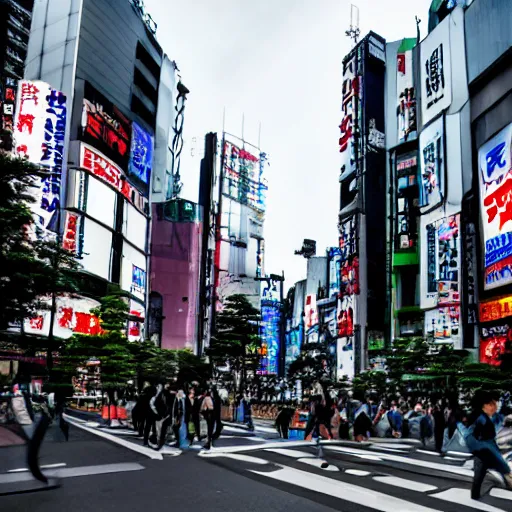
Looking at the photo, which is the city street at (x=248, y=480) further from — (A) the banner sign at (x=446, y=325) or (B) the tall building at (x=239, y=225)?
(B) the tall building at (x=239, y=225)

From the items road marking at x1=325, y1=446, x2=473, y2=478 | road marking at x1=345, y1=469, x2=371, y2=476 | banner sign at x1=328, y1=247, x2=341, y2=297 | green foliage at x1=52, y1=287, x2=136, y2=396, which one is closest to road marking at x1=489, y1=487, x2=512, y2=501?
road marking at x1=325, y1=446, x2=473, y2=478

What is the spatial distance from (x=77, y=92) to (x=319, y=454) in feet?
147

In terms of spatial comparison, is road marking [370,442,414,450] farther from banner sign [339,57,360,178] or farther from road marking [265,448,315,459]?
banner sign [339,57,360,178]

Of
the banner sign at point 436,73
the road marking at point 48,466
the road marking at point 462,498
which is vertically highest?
the banner sign at point 436,73

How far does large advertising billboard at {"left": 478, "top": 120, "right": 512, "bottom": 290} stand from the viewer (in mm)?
39188

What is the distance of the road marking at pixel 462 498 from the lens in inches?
300

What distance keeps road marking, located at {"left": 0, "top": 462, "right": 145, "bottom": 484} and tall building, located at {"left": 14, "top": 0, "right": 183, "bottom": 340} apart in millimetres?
32320

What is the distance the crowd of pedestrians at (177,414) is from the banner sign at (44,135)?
100 ft

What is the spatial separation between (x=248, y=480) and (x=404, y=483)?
7.61ft

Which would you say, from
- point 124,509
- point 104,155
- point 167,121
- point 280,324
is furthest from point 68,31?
point 280,324

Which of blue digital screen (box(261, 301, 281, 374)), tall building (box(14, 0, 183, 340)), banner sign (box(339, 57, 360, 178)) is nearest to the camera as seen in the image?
tall building (box(14, 0, 183, 340))

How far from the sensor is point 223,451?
546 inches

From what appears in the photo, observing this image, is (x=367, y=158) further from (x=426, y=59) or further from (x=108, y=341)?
(x=108, y=341)

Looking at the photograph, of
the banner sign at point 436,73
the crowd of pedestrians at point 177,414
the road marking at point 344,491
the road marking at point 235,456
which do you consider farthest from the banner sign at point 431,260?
the road marking at point 344,491
